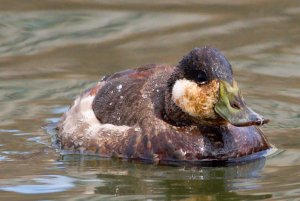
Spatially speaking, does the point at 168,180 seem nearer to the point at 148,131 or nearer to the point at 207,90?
the point at 148,131

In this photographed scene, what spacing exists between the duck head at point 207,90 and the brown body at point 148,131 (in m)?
0.12

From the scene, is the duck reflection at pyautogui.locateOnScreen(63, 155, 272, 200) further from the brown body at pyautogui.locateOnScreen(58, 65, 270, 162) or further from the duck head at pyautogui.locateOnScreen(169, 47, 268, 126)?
the duck head at pyautogui.locateOnScreen(169, 47, 268, 126)

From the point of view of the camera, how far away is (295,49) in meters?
11.5

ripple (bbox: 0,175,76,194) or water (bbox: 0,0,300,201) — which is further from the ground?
water (bbox: 0,0,300,201)

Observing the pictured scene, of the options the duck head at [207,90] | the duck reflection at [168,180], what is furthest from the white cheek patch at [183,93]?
the duck reflection at [168,180]

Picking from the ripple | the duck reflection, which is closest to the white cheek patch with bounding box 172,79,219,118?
the duck reflection

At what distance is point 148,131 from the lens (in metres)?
8.35

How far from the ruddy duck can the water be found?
0.56 ft

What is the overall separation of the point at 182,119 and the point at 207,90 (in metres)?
0.36

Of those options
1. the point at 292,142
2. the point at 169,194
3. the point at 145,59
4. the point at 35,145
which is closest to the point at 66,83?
the point at 145,59

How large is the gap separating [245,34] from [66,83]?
2.40 metres

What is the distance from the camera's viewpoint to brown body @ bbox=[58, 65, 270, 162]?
8.31 metres

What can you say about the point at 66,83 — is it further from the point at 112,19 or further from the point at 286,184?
the point at 286,184

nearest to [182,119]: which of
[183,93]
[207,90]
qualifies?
[183,93]
